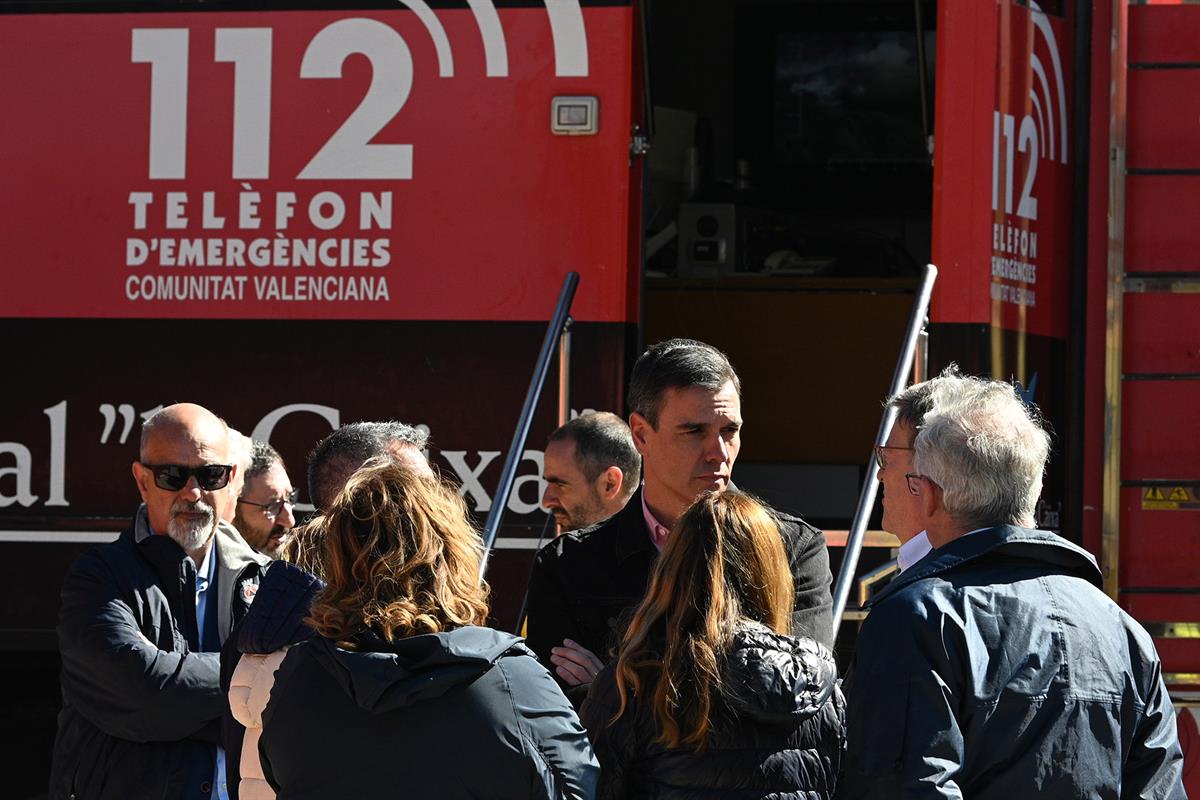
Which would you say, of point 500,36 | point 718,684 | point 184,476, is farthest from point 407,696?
point 500,36

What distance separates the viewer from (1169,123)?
4383mm

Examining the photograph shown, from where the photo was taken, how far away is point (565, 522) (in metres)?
3.65

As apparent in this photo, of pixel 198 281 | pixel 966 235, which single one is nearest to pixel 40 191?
pixel 198 281

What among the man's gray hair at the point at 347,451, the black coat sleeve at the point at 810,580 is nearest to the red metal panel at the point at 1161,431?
the black coat sleeve at the point at 810,580

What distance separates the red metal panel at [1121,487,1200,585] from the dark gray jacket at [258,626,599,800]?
8.90 feet

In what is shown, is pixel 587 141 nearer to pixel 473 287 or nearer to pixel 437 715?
pixel 473 287

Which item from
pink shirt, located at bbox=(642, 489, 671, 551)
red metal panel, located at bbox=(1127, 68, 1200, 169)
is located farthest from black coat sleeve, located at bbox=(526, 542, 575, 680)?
red metal panel, located at bbox=(1127, 68, 1200, 169)

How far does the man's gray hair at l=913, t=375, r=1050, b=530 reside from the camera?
7.01 ft

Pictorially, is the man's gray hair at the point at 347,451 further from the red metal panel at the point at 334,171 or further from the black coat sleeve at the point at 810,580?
the red metal panel at the point at 334,171

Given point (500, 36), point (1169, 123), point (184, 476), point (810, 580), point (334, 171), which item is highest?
point (500, 36)

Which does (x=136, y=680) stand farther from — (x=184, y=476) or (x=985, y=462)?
(x=985, y=462)

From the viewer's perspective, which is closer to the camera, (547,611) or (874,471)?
(547,611)

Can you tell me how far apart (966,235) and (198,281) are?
86.6 inches

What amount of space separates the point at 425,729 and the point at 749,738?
1.43 feet
